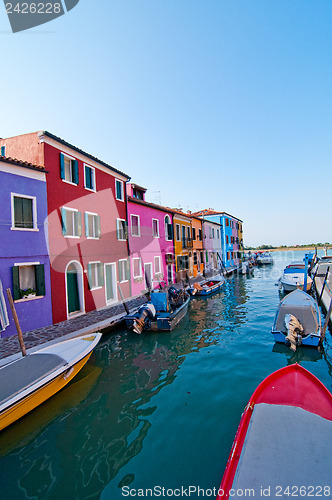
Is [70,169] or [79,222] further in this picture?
[79,222]

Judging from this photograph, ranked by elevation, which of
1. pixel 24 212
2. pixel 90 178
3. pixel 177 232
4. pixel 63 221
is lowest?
pixel 63 221

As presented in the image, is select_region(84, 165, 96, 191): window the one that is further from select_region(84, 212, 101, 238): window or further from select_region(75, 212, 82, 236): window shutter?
select_region(75, 212, 82, 236): window shutter

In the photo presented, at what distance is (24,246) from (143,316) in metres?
5.91

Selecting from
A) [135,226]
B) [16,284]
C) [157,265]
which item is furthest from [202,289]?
[16,284]

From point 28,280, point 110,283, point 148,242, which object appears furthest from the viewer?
point 148,242

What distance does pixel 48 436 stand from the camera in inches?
215

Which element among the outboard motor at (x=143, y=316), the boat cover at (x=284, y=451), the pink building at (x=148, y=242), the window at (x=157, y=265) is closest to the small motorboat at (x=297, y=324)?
the boat cover at (x=284, y=451)

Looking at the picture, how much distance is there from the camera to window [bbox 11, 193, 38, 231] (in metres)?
10.4

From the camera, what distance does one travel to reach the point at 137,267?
1948cm

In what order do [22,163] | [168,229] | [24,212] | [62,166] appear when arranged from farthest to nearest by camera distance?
1. [168,229]
2. [62,166]
3. [24,212]
4. [22,163]

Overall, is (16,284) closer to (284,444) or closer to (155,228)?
(284,444)

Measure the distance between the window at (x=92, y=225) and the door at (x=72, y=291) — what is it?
6.94 feet

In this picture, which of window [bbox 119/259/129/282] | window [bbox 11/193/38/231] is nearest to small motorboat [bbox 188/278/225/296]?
window [bbox 119/259/129/282]

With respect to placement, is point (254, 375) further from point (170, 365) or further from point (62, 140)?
point (62, 140)
